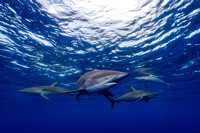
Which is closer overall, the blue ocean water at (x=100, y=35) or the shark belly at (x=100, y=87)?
the shark belly at (x=100, y=87)

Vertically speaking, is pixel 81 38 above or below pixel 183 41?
above

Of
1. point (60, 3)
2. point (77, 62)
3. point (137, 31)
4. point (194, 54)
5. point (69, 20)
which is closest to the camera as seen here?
point (60, 3)

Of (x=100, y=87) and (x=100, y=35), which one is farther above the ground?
(x=100, y=35)

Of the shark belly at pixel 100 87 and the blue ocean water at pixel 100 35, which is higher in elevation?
the blue ocean water at pixel 100 35

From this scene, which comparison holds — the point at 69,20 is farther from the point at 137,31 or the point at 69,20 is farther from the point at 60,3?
the point at 137,31

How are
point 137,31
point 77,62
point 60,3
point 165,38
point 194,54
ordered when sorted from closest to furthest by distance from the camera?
1. point 60,3
2. point 137,31
3. point 165,38
4. point 194,54
5. point 77,62

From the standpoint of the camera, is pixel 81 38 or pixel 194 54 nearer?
pixel 81 38

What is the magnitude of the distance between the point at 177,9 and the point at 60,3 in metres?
7.63

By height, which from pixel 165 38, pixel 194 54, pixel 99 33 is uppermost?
pixel 99 33

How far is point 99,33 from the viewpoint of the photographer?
9633 mm

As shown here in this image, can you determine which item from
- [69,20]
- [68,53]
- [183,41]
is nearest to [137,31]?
[183,41]

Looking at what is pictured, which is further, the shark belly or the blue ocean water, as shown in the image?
the blue ocean water

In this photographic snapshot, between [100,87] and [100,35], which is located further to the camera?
[100,35]

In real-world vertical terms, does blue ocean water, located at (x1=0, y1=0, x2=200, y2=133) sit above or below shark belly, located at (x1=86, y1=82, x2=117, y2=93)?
above
